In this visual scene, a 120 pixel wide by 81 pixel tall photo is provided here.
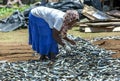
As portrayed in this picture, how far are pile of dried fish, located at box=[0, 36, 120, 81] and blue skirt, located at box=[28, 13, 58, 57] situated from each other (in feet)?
0.95

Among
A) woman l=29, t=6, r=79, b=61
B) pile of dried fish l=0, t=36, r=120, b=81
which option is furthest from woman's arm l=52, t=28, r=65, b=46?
pile of dried fish l=0, t=36, r=120, b=81

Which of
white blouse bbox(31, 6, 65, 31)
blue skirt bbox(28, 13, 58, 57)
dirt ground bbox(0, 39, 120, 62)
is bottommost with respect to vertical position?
dirt ground bbox(0, 39, 120, 62)

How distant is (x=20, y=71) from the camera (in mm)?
7555

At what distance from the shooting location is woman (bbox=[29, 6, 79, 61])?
7750 millimetres

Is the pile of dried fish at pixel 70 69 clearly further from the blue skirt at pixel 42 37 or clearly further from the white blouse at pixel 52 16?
the white blouse at pixel 52 16

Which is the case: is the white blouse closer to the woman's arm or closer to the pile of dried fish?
the woman's arm

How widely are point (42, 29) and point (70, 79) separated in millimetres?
1686

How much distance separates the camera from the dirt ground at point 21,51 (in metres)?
8.80

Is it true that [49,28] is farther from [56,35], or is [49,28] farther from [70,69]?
[70,69]

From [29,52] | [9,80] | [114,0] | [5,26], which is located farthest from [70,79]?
[114,0]

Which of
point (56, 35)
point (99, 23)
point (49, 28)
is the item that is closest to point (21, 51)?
point (49, 28)

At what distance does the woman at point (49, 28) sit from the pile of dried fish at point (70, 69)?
0.31 m

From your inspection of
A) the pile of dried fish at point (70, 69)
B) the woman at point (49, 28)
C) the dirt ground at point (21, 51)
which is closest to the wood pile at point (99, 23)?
the dirt ground at point (21, 51)

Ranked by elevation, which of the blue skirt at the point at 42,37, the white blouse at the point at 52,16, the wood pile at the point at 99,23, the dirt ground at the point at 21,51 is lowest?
the wood pile at the point at 99,23
